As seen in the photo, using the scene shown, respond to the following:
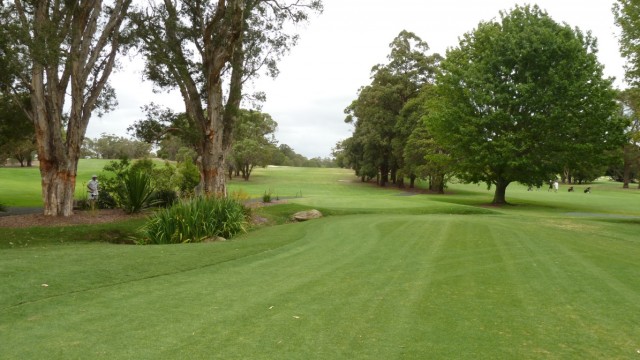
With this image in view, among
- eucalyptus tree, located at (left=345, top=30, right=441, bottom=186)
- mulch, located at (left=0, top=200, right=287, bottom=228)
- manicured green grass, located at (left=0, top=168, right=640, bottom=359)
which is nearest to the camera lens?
manicured green grass, located at (left=0, top=168, right=640, bottom=359)

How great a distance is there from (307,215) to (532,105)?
635 inches

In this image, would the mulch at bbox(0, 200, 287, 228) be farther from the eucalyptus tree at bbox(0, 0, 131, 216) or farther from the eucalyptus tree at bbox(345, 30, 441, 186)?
the eucalyptus tree at bbox(345, 30, 441, 186)

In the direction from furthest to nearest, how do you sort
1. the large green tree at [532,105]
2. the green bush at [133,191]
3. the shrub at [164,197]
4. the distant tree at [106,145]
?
the distant tree at [106,145] < the large green tree at [532,105] < the shrub at [164,197] < the green bush at [133,191]

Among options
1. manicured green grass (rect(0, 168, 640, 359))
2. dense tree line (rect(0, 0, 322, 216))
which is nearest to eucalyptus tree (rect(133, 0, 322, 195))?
dense tree line (rect(0, 0, 322, 216))

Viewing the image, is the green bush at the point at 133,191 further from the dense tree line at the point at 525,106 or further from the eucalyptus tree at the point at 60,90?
the dense tree line at the point at 525,106

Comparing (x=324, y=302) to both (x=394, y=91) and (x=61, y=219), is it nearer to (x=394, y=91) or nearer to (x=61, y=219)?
(x=61, y=219)

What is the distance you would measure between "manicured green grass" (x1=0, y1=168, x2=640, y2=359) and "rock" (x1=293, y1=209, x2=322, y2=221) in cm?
792

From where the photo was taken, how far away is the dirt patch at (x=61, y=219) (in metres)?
14.1

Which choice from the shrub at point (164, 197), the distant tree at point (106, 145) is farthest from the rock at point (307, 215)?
the distant tree at point (106, 145)

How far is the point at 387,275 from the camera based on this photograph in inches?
284

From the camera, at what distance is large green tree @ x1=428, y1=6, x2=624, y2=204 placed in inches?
974

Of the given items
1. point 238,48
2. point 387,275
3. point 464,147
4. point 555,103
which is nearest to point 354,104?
point 464,147

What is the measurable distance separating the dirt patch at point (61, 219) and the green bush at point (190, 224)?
330cm

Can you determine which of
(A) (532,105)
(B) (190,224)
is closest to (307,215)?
(B) (190,224)
